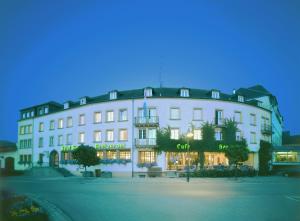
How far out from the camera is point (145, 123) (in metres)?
48.5

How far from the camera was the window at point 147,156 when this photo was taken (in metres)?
48.2

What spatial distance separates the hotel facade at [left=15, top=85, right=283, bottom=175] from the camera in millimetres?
48531

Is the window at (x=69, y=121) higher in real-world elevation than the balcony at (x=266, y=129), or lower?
higher

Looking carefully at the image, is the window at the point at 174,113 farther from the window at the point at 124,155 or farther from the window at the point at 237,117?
the window at the point at 237,117

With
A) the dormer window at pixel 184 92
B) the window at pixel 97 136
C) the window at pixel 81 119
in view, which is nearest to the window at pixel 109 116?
the window at pixel 97 136

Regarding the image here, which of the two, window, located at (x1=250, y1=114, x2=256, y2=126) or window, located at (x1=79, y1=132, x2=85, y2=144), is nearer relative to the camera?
window, located at (x1=79, y1=132, x2=85, y2=144)

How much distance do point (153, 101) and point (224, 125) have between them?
35.3ft

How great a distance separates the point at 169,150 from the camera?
48.0 metres

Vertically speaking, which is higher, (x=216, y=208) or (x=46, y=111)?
(x=46, y=111)

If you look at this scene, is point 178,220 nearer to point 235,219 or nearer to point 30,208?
point 235,219

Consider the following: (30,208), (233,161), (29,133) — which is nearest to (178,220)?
(30,208)

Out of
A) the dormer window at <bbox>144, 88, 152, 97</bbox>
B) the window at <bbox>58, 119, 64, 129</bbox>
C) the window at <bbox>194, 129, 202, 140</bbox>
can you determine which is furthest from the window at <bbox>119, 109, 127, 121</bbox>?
the window at <bbox>58, 119, 64, 129</bbox>

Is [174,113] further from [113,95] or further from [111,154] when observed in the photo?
[111,154]

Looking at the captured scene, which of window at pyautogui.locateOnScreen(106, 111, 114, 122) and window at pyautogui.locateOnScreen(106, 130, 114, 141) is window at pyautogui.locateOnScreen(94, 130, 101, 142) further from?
window at pyautogui.locateOnScreen(106, 111, 114, 122)
